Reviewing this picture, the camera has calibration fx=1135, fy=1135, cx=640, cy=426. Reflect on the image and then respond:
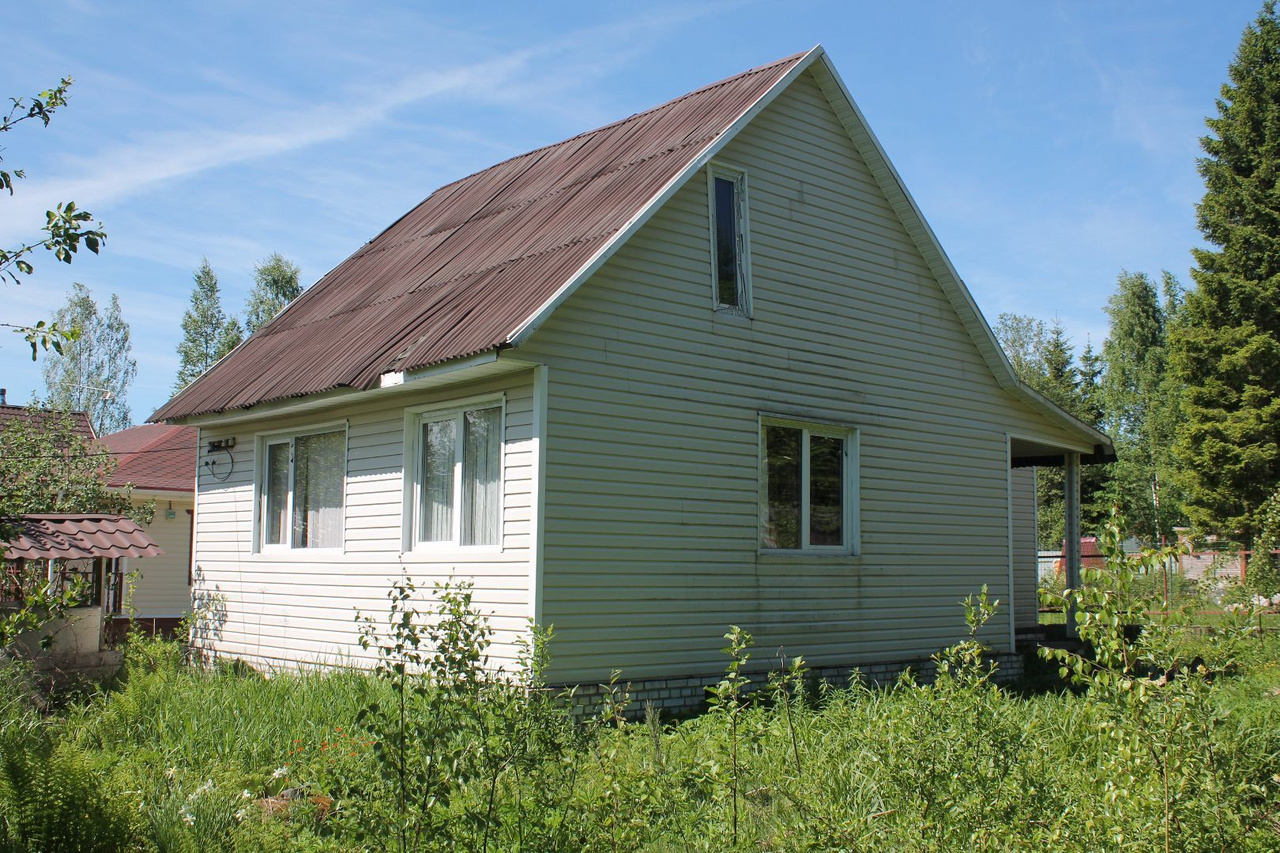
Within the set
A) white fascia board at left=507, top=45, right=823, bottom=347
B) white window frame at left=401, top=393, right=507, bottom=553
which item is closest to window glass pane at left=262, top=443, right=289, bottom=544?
white window frame at left=401, top=393, right=507, bottom=553

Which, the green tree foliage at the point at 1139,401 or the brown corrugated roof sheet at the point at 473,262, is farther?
the green tree foliage at the point at 1139,401

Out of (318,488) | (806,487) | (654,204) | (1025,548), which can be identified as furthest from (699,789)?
(1025,548)

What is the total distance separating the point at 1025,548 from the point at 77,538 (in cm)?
1369

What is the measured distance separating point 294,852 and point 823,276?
30.2 feet

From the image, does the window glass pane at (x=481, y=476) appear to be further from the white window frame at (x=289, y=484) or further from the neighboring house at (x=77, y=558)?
the neighboring house at (x=77, y=558)

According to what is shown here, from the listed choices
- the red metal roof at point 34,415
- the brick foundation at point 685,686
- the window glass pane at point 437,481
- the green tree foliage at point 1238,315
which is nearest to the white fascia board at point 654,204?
the window glass pane at point 437,481

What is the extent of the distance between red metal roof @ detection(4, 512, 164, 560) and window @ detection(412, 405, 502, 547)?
3398mm

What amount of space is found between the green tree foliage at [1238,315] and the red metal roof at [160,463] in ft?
91.8

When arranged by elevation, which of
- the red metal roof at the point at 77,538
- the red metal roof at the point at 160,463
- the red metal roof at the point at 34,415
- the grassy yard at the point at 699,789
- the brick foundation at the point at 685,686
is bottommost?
the brick foundation at the point at 685,686

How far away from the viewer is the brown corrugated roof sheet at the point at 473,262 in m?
10.8

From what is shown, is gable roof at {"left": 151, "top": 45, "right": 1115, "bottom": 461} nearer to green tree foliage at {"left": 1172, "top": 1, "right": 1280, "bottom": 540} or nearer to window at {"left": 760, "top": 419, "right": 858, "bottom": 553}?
window at {"left": 760, "top": 419, "right": 858, "bottom": 553}

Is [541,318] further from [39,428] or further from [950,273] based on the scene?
[39,428]

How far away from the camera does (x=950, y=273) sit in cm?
1427

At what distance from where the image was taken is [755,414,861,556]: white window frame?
39.9 ft
